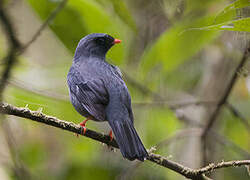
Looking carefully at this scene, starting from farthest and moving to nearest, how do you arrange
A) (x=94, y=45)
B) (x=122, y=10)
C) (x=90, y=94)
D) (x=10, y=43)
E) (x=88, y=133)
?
1. (x=94, y=45)
2. (x=90, y=94)
3. (x=122, y=10)
4. (x=88, y=133)
5. (x=10, y=43)

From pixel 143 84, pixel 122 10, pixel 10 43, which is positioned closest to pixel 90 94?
pixel 122 10

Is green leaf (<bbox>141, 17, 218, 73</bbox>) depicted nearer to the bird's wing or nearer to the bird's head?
the bird's head

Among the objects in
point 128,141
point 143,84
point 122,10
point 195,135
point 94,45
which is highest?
point 122,10

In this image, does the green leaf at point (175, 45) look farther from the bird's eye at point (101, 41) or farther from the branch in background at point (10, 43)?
the branch in background at point (10, 43)

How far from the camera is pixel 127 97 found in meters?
3.29

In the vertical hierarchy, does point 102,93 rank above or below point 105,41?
below

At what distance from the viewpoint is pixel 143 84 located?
4.37 metres

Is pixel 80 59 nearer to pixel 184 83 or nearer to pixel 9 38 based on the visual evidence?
pixel 9 38

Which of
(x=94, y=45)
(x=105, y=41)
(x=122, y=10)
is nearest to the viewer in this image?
(x=122, y=10)

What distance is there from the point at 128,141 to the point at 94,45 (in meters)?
1.59

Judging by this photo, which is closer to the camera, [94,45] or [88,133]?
[88,133]

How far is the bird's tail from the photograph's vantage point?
254cm

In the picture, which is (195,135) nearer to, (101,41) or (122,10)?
(101,41)

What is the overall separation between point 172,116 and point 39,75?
73.7 inches
